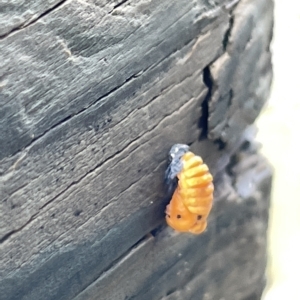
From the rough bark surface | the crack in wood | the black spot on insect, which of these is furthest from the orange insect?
the crack in wood

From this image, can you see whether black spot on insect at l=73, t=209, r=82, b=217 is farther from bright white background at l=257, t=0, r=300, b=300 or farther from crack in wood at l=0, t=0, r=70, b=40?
bright white background at l=257, t=0, r=300, b=300

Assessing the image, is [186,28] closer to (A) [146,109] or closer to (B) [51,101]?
(A) [146,109]

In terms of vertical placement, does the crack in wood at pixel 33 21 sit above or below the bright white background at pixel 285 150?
above

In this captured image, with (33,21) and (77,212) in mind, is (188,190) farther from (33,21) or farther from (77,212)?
(33,21)

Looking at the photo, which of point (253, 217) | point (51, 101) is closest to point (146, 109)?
point (51, 101)

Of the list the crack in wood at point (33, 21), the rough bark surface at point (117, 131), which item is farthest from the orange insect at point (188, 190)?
the crack in wood at point (33, 21)

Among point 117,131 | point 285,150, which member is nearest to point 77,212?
point 117,131

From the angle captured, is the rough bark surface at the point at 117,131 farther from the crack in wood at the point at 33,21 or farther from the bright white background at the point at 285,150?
the bright white background at the point at 285,150
